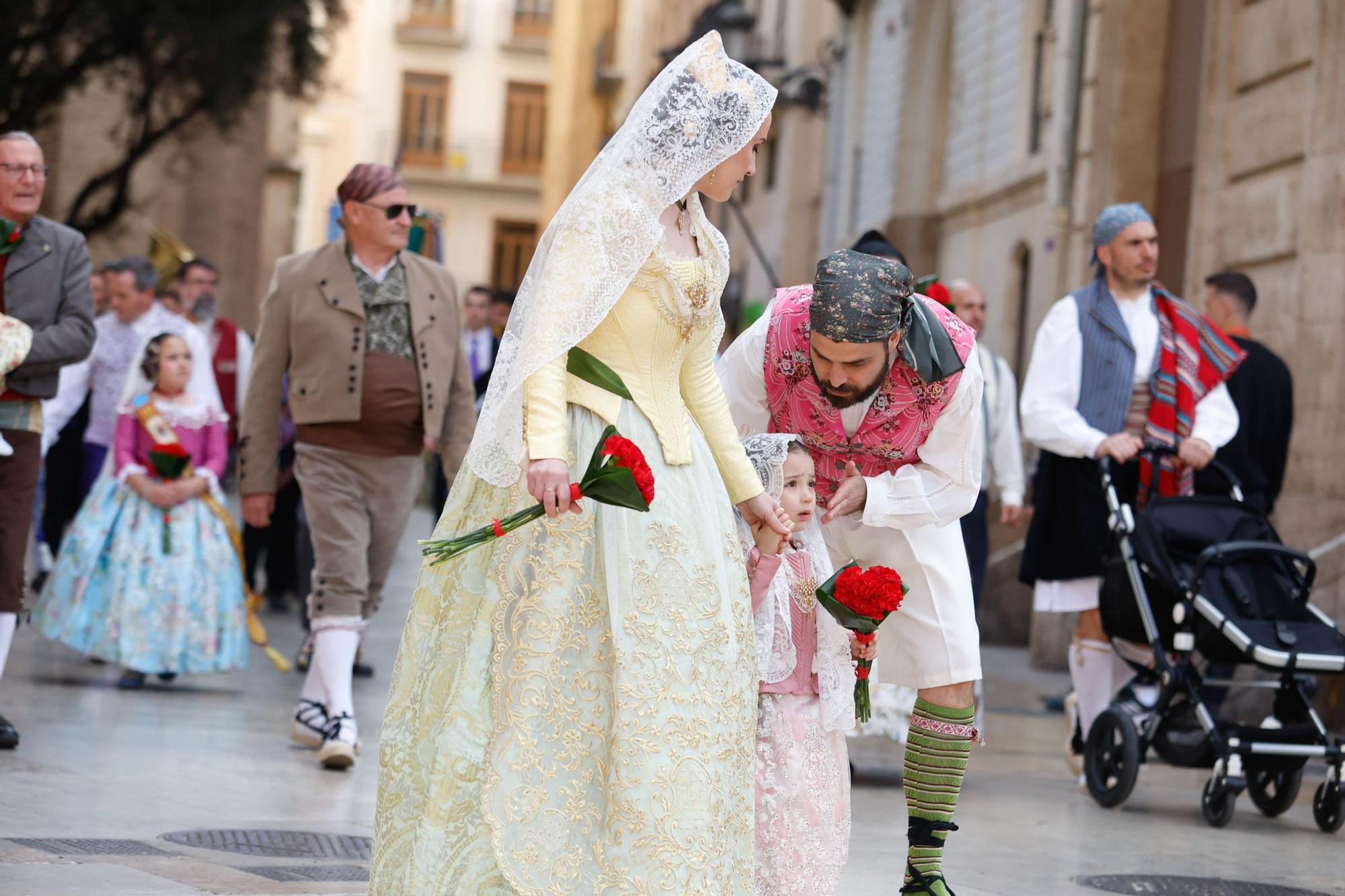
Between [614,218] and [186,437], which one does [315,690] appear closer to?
[186,437]

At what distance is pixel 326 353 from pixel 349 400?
0.67 feet

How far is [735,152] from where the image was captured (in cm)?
459

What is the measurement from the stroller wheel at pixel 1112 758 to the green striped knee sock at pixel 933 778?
7.53 ft

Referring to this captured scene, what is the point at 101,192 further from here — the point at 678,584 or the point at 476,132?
the point at 476,132

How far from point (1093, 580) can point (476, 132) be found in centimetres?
5926

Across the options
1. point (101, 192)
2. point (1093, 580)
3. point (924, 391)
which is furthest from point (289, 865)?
point (101, 192)

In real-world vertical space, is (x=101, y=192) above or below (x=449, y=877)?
above

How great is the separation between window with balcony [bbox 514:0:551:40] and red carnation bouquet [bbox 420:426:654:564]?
6380cm

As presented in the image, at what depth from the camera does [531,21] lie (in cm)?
6688

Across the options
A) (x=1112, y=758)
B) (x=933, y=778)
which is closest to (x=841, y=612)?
(x=933, y=778)

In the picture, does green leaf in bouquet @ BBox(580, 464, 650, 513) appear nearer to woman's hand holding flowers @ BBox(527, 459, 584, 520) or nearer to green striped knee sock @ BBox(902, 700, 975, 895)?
woman's hand holding flowers @ BBox(527, 459, 584, 520)

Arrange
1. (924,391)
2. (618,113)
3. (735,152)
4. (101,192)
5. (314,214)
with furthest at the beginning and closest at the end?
1. (314,214)
2. (618,113)
3. (101,192)
4. (924,391)
5. (735,152)

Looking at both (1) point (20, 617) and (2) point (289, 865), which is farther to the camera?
(1) point (20, 617)

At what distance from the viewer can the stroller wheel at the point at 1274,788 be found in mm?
7461
